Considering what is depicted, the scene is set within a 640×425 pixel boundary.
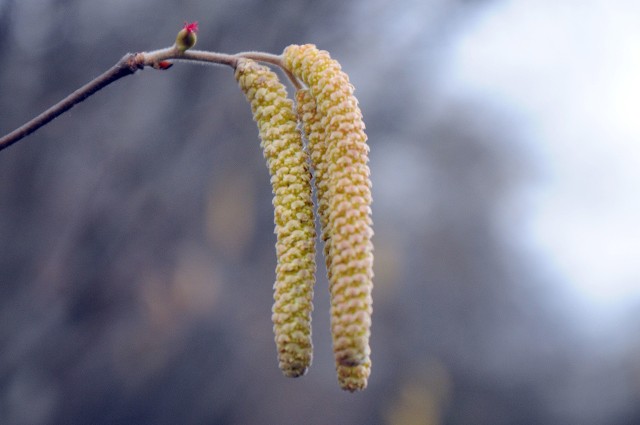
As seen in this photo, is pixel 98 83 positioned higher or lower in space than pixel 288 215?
higher

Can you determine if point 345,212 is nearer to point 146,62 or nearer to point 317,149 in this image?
point 317,149

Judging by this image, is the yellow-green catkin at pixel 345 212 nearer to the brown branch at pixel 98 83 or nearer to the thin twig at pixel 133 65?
the thin twig at pixel 133 65

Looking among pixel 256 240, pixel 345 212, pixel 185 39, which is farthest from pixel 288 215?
pixel 256 240

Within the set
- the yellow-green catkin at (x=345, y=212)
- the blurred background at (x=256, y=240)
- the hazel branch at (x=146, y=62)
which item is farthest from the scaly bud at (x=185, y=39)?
the blurred background at (x=256, y=240)

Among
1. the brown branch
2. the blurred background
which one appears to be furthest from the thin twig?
the blurred background

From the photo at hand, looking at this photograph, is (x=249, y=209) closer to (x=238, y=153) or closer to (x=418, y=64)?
(x=238, y=153)
